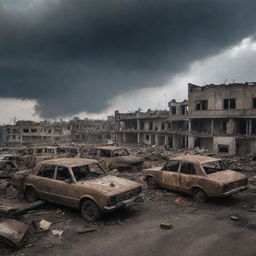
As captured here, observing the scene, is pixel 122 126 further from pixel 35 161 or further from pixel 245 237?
pixel 245 237

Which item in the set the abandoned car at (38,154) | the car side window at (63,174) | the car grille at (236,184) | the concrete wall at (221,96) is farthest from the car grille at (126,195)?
the concrete wall at (221,96)

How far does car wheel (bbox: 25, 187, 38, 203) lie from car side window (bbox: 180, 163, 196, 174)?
5455mm

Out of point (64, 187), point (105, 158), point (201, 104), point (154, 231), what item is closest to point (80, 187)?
point (64, 187)

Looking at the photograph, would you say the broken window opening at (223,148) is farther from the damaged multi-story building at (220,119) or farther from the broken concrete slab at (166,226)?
the broken concrete slab at (166,226)

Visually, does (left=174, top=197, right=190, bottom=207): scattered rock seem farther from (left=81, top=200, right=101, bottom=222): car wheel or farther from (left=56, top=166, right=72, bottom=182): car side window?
(left=56, top=166, right=72, bottom=182): car side window

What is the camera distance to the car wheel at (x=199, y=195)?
8958 mm

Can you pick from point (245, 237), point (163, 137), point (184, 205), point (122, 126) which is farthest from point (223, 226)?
point (122, 126)

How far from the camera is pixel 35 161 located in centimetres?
1698

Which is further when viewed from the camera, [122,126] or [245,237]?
[122,126]

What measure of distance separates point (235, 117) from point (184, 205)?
1139 inches

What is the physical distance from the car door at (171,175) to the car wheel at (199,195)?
714mm

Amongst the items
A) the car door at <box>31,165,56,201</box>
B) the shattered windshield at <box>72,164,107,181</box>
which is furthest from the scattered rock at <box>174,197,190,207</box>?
the car door at <box>31,165,56,201</box>

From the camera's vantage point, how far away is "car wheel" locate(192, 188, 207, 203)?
29.4ft

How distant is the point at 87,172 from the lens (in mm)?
8875
